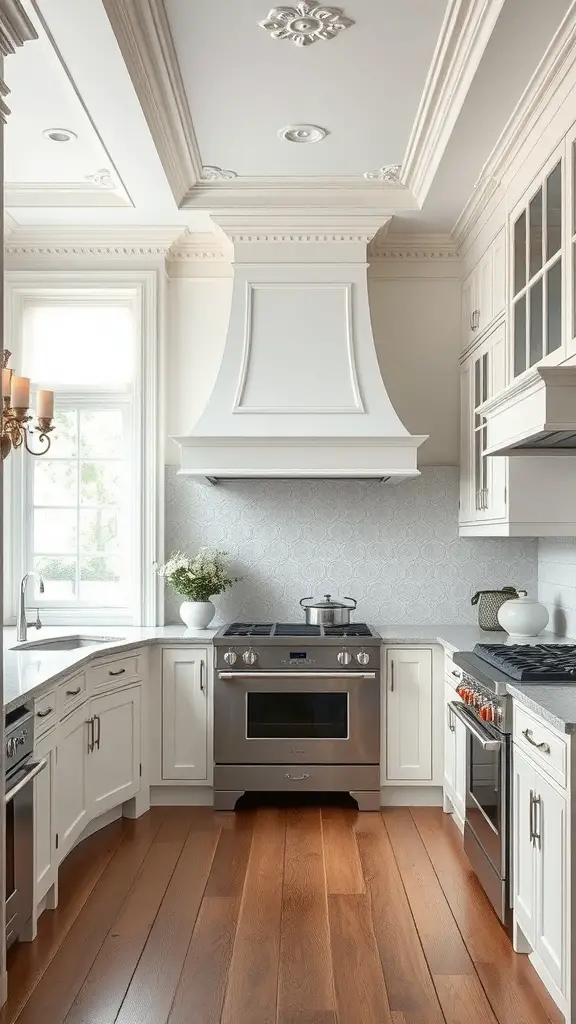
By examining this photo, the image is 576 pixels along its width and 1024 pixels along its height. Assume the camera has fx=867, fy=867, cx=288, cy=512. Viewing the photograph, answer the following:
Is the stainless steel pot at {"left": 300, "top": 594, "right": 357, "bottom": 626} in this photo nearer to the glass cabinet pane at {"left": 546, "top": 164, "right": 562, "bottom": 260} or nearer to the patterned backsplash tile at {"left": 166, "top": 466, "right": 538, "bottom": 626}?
the patterned backsplash tile at {"left": 166, "top": 466, "right": 538, "bottom": 626}

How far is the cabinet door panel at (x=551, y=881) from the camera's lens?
7.50 feet

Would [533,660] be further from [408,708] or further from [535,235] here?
[535,235]

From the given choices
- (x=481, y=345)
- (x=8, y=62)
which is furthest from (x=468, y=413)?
(x=8, y=62)

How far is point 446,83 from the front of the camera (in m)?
3.33

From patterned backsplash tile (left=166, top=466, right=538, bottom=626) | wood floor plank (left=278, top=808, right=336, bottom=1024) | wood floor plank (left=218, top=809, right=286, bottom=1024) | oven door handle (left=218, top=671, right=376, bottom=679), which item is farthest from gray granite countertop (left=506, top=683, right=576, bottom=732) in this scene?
patterned backsplash tile (left=166, top=466, right=538, bottom=626)

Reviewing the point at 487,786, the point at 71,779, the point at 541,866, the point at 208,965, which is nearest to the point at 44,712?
the point at 71,779

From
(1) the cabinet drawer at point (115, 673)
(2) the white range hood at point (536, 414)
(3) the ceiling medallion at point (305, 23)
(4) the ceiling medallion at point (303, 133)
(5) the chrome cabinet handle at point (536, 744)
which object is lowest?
(1) the cabinet drawer at point (115, 673)

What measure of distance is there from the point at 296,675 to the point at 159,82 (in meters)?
2.67

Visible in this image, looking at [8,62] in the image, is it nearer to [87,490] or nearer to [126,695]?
[87,490]

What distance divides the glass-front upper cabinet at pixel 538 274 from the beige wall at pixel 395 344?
122cm

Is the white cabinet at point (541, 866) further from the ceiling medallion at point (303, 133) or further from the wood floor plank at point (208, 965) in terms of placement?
the ceiling medallion at point (303, 133)

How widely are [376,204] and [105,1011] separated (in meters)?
3.72

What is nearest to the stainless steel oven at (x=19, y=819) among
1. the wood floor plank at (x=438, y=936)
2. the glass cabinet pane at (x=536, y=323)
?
the wood floor plank at (x=438, y=936)

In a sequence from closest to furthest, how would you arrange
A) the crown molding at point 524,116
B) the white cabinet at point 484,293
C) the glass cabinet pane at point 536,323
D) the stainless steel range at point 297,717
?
1. the crown molding at point 524,116
2. the glass cabinet pane at point 536,323
3. the white cabinet at point 484,293
4. the stainless steel range at point 297,717
